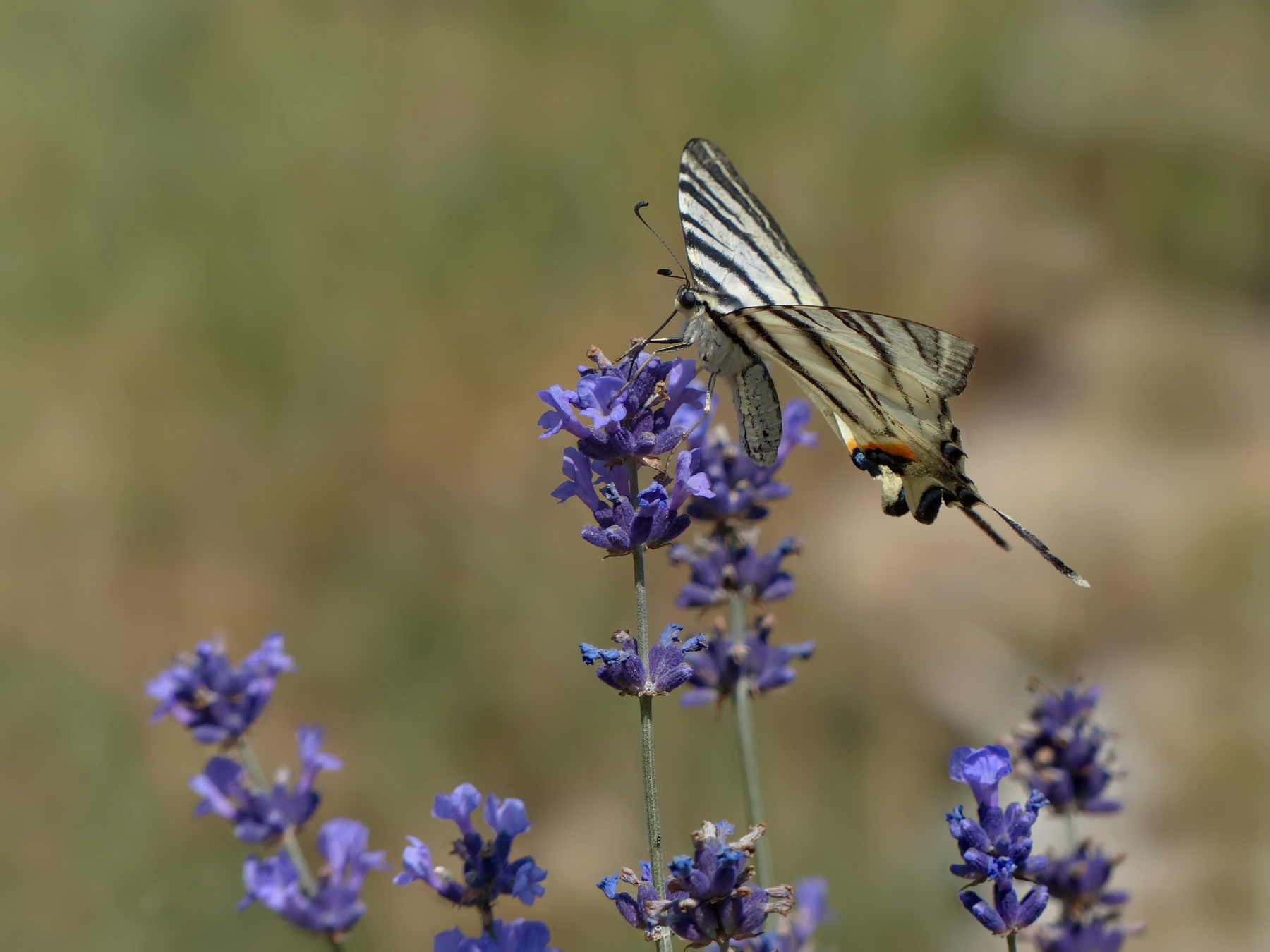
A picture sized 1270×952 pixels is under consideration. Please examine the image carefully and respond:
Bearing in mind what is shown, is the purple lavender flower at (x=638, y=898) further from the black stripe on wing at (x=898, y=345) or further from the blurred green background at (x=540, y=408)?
the blurred green background at (x=540, y=408)

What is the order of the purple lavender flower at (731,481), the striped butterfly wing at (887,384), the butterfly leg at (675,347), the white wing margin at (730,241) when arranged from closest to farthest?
the butterfly leg at (675,347)
the striped butterfly wing at (887,384)
the purple lavender flower at (731,481)
the white wing margin at (730,241)

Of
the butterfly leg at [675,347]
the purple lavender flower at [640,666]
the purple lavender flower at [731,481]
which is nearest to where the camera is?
the purple lavender flower at [640,666]

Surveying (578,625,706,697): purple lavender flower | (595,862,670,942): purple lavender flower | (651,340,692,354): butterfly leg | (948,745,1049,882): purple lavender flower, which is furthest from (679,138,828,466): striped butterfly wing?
(595,862,670,942): purple lavender flower

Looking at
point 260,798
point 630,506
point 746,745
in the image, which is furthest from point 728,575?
point 260,798

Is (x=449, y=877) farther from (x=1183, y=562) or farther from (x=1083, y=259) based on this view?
(x=1083, y=259)

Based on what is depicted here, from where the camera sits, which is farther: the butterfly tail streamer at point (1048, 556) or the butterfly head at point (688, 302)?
the butterfly head at point (688, 302)

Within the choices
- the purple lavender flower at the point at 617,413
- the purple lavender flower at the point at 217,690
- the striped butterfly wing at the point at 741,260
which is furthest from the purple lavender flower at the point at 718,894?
the purple lavender flower at the point at 217,690

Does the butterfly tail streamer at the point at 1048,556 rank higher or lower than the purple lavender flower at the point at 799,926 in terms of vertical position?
higher
